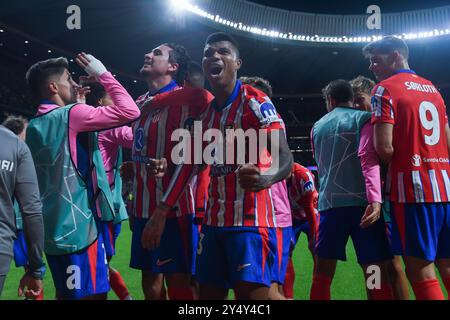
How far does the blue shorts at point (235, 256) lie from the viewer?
198 cm

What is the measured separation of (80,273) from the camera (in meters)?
2.30

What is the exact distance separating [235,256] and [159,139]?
1101 millimetres

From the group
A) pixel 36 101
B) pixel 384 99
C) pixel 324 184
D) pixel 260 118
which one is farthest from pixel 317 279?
pixel 36 101

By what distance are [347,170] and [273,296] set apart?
109cm

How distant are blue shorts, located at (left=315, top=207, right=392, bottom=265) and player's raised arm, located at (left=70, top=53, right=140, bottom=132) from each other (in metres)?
1.47

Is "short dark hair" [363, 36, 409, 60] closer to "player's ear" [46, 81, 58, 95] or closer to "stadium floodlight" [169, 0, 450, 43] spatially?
"player's ear" [46, 81, 58, 95]

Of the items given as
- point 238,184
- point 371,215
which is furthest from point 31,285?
point 371,215

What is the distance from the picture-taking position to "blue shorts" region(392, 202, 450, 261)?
243cm

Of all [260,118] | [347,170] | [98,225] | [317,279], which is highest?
[260,118]

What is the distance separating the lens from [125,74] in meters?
21.5

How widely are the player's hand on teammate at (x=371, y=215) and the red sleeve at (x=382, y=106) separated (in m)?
0.48

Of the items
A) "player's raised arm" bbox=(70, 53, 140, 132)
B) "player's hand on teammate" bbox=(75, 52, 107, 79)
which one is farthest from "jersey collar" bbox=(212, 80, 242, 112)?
"player's hand on teammate" bbox=(75, 52, 107, 79)

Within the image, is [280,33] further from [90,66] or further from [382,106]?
[90,66]
